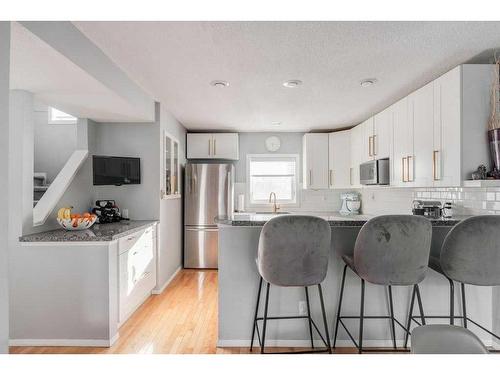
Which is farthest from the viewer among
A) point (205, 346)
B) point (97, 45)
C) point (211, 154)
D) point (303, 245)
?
point (211, 154)

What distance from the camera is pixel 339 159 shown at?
16.8ft

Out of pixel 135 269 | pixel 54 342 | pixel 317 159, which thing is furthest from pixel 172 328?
pixel 317 159

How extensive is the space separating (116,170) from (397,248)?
2857 mm

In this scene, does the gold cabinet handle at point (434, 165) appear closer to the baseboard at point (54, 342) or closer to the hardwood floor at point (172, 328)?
the hardwood floor at point (172, 328)

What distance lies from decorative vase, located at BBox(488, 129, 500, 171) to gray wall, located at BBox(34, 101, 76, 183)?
4344mm

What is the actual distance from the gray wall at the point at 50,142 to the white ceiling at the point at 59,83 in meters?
0.65

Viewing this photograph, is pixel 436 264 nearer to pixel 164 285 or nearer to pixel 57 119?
pixel 164 285

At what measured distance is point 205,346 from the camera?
248 cm

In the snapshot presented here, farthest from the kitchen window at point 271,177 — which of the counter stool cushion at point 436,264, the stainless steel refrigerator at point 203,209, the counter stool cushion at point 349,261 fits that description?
the counter stool cushion at point 436,264

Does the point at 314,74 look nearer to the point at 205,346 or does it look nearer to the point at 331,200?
the point at 205,346
